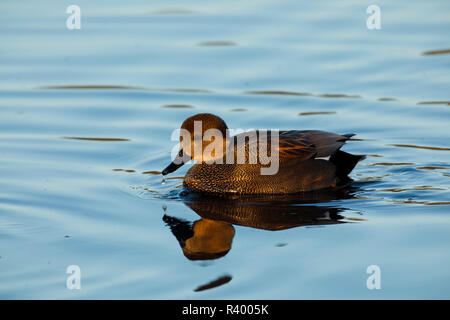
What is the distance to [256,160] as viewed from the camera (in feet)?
31.1

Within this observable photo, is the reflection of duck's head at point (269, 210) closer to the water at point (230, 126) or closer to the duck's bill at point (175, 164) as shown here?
the water at point (230, 126)

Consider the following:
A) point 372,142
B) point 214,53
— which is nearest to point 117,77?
point 214,53

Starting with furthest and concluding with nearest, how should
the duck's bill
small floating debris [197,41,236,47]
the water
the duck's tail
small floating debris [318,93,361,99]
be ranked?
small floating debris [197,41,236,47], small floating debris [318,93,361,99], the duck's tail, the duck's bill, the water

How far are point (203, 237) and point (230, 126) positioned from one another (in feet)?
A: 12.4

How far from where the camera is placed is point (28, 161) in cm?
1031

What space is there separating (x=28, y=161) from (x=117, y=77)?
3481 mm

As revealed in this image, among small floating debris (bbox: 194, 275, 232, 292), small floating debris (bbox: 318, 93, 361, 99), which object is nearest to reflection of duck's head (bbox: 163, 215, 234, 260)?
small floating debris (bbox: 194, 275, 232, 292)

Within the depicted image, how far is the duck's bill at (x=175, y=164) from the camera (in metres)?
9.56

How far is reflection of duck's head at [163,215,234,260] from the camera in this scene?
759 centimetres

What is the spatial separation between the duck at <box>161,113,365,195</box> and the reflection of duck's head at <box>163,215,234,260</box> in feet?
3.67

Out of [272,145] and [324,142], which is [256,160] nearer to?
[272,145]

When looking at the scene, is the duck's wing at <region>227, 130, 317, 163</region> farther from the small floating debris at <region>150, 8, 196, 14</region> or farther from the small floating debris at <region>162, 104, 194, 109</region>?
the small floating debris at <region>150, 8, 196, 14</region>

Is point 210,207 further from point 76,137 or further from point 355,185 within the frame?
point 76,137

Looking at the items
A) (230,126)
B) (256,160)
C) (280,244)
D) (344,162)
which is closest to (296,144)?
(256,160)
